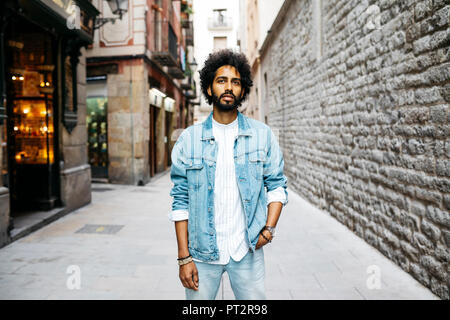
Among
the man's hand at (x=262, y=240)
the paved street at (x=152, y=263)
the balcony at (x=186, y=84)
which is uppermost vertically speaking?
the balcony at (x=186, y=84)

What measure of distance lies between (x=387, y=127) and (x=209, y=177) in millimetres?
3590

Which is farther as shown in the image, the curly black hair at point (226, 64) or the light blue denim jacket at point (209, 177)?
the curly black hair at point (226, 64)

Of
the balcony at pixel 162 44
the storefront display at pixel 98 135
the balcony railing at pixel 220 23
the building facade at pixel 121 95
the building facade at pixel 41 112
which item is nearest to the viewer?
the building facade at pixel 41 112

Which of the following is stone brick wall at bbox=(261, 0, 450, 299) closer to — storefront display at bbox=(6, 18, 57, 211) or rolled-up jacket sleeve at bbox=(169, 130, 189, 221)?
rolled-up jacket sleeve at bbox=(169, 130, 189, 221)

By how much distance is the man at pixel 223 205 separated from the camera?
212 centimetres

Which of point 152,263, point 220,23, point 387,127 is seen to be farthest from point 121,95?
point 220,23

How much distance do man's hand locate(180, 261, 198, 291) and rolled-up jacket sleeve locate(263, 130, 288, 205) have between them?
1.84 ft

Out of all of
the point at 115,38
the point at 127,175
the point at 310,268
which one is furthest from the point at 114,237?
the point at 115,38

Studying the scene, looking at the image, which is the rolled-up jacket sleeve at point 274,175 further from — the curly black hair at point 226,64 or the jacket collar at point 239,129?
the curly black hair at point 226,64

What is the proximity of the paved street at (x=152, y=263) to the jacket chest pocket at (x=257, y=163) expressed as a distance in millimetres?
1921

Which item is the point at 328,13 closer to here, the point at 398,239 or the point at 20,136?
the point at 398,239

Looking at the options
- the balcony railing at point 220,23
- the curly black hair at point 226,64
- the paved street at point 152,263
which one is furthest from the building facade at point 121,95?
the balcony railing at point 220,23

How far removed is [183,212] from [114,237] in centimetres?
415

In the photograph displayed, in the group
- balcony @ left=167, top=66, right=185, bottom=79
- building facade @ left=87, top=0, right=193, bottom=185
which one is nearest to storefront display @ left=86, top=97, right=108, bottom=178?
building facade @ left=87, top=0, right=193, bottom=185
